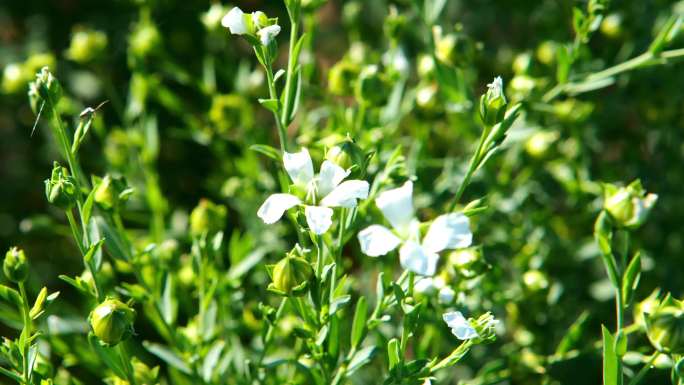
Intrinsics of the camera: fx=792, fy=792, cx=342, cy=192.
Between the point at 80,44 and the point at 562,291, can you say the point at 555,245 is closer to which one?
the point at 562,291

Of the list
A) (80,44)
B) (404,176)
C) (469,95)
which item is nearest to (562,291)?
(469,95)

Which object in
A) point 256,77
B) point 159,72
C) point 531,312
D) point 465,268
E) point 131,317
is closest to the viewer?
point 131,317

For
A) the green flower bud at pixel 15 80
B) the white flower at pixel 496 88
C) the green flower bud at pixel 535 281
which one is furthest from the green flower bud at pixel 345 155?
the green flower bud at pixel 15 80

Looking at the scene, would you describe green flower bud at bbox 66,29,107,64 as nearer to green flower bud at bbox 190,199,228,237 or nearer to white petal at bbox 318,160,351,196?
green flower bud at bbox 190,199,228,237

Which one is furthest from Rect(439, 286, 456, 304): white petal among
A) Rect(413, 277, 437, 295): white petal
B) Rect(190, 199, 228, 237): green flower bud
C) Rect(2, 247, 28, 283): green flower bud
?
Rect(2, 247, 28, 283): green flower bud

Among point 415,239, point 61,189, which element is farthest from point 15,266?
point 415,239

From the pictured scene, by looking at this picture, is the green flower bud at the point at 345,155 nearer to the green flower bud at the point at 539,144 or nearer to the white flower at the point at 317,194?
the white flower at the point at 317,194
